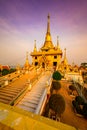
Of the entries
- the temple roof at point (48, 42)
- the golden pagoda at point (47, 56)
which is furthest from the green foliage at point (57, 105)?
the temple roof at point (48, 42)

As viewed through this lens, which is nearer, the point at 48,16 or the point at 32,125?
the point at 32,125

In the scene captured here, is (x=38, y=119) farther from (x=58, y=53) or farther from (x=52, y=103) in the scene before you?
(x=58, y=53)

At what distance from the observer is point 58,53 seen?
1186 inches

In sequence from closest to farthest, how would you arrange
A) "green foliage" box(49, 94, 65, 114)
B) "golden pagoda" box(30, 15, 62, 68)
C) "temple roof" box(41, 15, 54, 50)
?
1. "green foliage" box(49, 94, 65, 114)
2. "golden pagoda" box(30, 15, 62, 68)
3. "temple roof" box(41, 15, 54, 50)

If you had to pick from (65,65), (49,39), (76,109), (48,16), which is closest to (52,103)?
(76,109)

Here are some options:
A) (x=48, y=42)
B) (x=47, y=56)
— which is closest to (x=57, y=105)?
(x=47, y=56)

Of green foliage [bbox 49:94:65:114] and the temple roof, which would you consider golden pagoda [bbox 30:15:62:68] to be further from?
green foliage [bbox 49:94:65:114]

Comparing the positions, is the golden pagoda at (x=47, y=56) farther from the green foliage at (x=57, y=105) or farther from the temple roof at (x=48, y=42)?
the green foliage at (x=57, y=105)

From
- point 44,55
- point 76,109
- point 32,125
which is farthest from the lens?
point 44,55

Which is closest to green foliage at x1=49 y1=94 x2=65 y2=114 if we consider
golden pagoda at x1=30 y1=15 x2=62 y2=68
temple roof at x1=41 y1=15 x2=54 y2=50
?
golden pagoda at x1=30 y1=15 x2=62 y2=68

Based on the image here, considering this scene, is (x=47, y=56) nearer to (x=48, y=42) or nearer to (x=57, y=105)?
(x=48, y=42)

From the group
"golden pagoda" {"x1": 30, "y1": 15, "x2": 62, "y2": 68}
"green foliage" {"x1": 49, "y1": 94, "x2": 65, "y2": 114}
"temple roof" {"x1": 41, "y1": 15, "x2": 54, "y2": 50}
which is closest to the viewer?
"green foliage" {"x1": 49, "y1": 94, "x2": 65, "y2": 114}

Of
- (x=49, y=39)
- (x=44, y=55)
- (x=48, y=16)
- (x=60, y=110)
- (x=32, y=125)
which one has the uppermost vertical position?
(x=48, y=16)

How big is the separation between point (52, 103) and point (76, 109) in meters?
3.61
